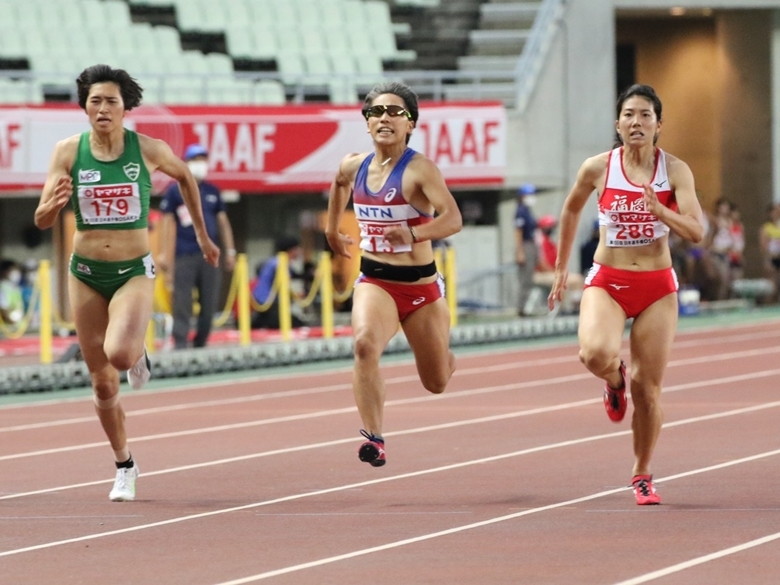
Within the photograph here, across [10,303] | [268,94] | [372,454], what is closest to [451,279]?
[268,94]

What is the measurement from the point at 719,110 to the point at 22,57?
47.7ft

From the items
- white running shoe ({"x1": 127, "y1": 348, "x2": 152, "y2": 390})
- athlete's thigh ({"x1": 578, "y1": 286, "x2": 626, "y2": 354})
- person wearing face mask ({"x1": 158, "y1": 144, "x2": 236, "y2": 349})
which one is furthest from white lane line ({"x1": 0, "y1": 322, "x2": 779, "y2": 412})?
athlete's thigh ({"x1": 578, "y1": 286, "x2": 626, "y2": 354})

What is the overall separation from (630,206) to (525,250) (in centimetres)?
1574

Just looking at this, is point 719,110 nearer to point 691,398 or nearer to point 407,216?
point 691,398

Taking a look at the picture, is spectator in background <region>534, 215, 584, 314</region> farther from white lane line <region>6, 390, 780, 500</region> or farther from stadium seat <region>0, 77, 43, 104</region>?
white lane line <region>6, 390, 780, 500</region>

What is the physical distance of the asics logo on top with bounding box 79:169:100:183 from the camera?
9.00 m

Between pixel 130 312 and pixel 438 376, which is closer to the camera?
pixel 130 312

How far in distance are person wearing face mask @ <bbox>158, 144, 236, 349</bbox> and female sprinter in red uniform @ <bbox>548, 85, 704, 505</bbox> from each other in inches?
344

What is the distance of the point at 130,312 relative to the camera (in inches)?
350

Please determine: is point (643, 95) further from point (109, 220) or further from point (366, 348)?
point (109, 220)

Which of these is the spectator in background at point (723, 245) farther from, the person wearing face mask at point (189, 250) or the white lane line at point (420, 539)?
the white lane line at point (420, 539)

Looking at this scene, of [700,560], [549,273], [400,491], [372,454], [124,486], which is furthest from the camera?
[549,273]

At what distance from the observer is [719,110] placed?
3400cm

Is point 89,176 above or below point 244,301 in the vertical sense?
above
